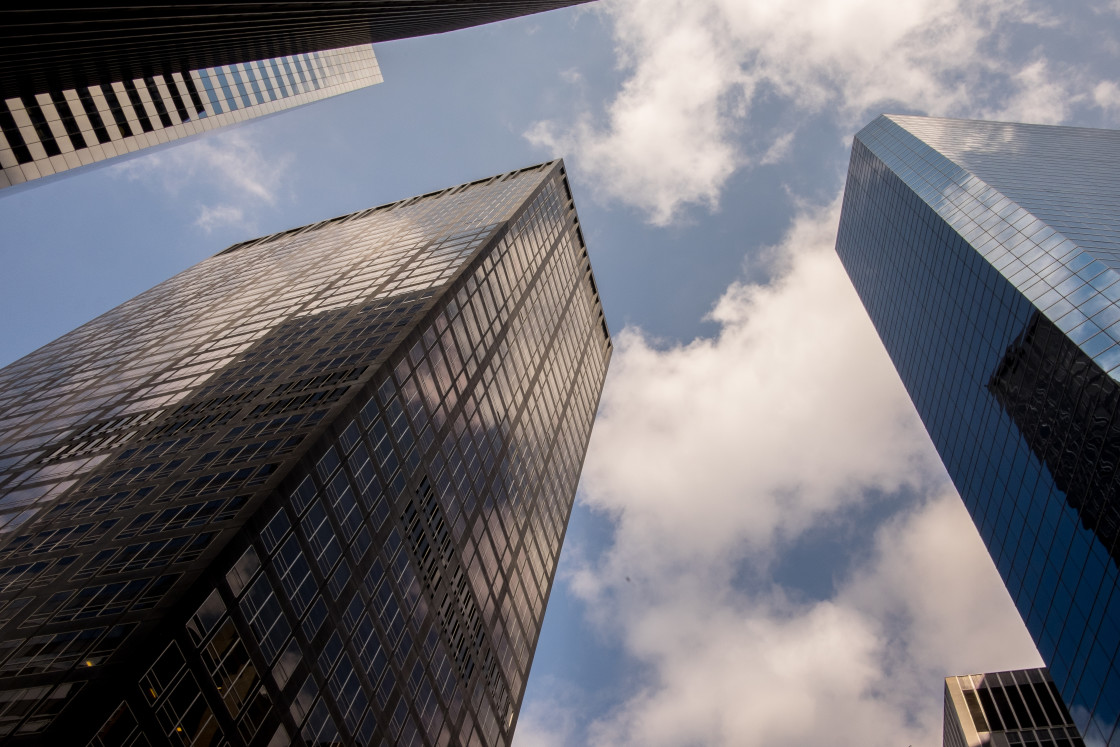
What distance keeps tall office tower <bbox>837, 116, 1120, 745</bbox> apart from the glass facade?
77540mm

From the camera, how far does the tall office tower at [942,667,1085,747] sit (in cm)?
7975

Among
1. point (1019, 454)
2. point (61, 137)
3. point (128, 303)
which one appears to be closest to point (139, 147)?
point (61, 137)

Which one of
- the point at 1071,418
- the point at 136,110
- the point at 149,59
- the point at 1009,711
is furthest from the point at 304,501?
the point at 1009,711

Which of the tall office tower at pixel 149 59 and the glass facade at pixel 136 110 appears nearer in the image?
the tall office tower at pixel 149 59

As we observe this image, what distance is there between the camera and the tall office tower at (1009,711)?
79.8 m

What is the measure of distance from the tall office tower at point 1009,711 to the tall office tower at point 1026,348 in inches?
1125

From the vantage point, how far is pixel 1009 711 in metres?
82.8

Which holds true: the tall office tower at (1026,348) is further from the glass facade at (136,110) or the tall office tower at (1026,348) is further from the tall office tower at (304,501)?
the glass facade at (136,110)

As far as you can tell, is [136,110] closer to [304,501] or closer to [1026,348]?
[304,501]

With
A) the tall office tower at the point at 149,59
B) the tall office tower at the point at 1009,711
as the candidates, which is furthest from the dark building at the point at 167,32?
the tall office tower at the point at 1009,711

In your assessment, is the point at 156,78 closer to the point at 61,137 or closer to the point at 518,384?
Result: the point at 61,137

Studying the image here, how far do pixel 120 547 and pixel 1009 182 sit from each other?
8165 centimetres

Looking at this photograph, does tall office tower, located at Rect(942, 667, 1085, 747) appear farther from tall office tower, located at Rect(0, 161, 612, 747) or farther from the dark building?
the dark building

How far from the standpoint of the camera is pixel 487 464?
2613 inches
